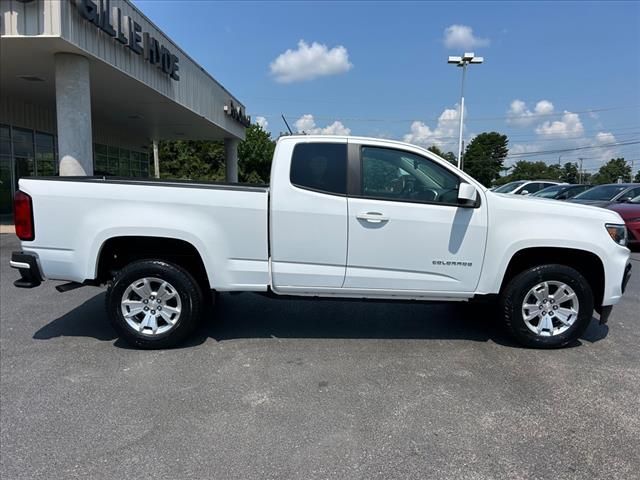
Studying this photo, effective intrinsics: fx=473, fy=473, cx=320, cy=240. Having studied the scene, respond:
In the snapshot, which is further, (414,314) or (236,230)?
(414,314)

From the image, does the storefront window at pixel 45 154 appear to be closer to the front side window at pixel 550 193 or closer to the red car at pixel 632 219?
the front side window at pixel 550 193

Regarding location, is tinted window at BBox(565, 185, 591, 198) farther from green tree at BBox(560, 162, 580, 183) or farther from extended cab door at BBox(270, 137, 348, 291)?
green tree at BBox(560, 162, 580, 183)

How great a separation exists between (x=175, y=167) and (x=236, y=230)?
1708 inches

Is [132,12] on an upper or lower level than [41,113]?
upper

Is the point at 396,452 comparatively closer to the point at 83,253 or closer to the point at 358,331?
the point at 358,331

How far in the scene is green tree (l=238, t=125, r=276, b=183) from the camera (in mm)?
41312

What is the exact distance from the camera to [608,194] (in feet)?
40.7

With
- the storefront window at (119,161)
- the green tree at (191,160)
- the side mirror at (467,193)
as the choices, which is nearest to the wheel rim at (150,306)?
the side mirror at (467,193)

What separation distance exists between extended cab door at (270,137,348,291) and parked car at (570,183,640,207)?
9.58 metres

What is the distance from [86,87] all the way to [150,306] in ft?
26.9

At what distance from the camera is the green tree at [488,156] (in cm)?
9181

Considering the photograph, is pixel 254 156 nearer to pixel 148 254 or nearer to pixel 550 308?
pixel 148 254

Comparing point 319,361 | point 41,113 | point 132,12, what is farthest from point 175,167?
point 319,361

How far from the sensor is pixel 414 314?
5.66 m
